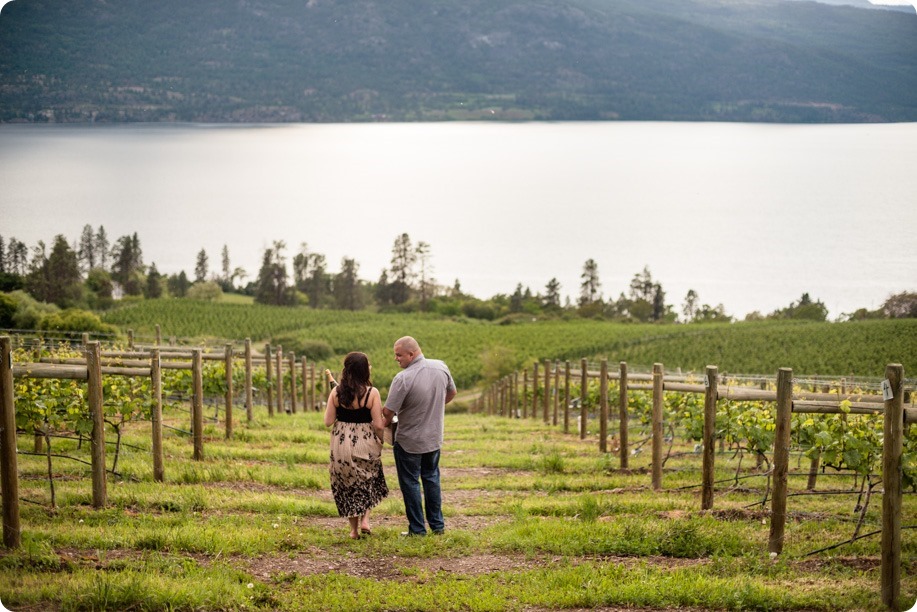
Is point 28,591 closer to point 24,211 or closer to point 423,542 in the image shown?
point 423,542

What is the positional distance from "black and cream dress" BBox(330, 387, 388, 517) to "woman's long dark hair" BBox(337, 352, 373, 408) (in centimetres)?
9

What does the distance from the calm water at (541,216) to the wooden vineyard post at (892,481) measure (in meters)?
41.6

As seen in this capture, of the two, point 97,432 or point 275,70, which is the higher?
point 275,70

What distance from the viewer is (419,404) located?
7352 mm

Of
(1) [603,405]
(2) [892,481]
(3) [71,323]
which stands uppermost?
(2) [892,481]

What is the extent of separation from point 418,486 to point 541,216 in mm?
153965

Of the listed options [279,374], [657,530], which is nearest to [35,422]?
[657,530]

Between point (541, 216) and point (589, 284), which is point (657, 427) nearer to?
point (589, 284)

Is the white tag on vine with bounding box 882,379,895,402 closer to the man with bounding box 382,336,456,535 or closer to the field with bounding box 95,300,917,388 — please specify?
the man with bounding box 382,336,456,535

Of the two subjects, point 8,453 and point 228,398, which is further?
point 228,398

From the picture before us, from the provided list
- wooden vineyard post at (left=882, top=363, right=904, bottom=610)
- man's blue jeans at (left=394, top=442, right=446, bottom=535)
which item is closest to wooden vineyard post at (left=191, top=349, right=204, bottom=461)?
man's blue jeans at (left=394, top=442, right=446, bottom=535)

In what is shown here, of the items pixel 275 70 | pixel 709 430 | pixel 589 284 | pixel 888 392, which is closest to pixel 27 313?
pixel 709 430

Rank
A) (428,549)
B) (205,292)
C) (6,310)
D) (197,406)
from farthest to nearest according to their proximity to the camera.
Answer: (205,292) → (6,310) → (197,406) → (428,549)

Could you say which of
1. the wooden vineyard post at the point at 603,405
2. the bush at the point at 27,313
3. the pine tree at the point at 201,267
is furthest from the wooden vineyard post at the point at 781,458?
the pine tree at the point at 201,267
